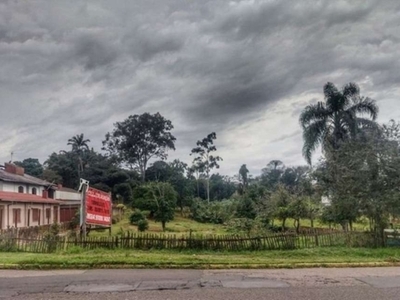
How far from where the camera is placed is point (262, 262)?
14281 millimetres

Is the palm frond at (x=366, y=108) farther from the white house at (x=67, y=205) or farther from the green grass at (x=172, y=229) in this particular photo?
the white house at (x=67, y=205)

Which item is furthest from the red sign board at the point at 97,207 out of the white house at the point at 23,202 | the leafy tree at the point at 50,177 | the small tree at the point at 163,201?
the leafy tree at the point at 50,177

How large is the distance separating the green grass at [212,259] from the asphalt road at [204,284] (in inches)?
29.0

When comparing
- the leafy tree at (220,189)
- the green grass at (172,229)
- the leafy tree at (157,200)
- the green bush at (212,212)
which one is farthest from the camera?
the leafy tree at (220,189)

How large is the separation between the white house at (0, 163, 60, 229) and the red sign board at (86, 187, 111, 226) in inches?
427

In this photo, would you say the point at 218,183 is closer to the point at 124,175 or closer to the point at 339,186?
the point at 124,175

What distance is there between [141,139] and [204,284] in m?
66.1

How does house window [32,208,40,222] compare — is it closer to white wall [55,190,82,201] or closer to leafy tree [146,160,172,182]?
white wall [55,190,82,201]

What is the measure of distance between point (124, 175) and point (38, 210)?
27084mm

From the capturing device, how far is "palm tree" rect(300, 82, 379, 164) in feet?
103

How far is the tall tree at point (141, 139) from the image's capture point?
75.6 meters

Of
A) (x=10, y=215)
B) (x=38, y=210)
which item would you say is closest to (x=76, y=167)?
(x=38, y=210)

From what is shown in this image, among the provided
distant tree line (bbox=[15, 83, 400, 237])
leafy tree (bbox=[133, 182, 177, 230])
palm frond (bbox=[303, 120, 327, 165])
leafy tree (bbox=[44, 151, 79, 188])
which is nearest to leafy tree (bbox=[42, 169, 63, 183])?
distant tree line (bbox=[15, 83, 400, 237])

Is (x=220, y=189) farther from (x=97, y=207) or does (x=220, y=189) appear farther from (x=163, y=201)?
(x=97, y=207)
